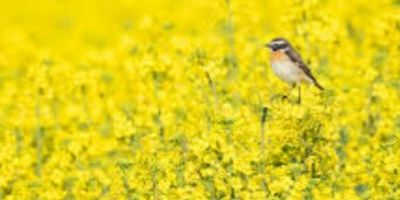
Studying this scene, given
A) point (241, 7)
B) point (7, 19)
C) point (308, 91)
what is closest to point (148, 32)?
point (241, 7)

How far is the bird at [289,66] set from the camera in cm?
1227

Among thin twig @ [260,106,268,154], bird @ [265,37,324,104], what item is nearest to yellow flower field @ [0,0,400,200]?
thin twig @ [260,106,268,154]

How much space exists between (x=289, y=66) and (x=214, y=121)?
1.79m

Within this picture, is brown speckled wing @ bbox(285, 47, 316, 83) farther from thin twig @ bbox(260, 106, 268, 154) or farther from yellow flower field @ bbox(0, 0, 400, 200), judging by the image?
thin twig @ bbox(260, 106, 268, 154)

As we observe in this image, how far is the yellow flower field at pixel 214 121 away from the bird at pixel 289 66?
16cm

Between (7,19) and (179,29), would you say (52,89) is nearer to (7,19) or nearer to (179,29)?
(179,29)

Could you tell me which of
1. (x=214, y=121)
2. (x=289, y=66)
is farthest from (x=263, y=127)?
(x=214, y=121)

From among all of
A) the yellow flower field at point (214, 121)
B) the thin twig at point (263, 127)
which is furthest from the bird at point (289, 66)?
the thin twig at point (263, 127)

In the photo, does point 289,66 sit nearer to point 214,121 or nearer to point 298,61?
point 298,61

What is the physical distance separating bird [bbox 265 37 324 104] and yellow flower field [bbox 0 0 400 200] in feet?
0.53

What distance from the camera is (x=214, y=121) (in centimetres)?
1070

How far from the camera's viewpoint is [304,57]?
14.3 m

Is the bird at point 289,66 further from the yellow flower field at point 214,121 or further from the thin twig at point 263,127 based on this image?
the thin twig at point 263,127

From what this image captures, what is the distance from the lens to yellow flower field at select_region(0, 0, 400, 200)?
10.5 meters
